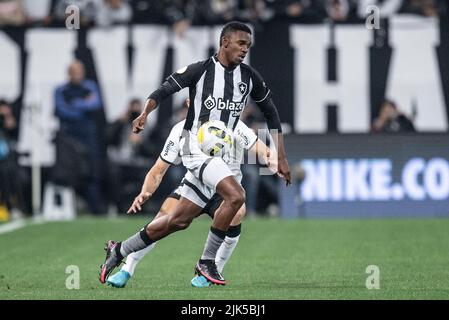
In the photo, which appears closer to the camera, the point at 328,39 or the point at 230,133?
the point at 230,133

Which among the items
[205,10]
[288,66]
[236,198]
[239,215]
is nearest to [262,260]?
[239,215]

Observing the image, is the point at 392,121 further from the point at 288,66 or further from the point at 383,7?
the point at 383,7

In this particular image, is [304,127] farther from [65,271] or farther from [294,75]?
[65,271]

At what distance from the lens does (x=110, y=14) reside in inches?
992

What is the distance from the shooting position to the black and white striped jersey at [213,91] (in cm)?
1262

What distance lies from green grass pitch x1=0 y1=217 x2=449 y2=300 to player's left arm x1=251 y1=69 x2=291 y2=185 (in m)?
1.09

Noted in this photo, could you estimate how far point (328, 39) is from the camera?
24.8 metres

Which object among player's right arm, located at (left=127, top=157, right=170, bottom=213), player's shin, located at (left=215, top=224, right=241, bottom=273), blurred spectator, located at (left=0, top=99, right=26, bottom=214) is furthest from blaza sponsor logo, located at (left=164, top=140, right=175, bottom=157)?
blurred spectator, located at (left=0, top=99, right=26, bottom=214)

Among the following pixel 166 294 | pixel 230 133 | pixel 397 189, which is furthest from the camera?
pixel 397 189

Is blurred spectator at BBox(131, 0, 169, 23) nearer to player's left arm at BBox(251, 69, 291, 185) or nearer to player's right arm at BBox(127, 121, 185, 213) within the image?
player's right arm at BBox(127, 121, 185, 213)

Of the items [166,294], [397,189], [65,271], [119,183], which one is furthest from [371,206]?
[166,294]

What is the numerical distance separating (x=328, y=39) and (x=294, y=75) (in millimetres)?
917

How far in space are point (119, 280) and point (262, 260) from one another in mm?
3716

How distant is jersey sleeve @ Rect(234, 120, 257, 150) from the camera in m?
13.1
